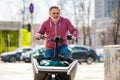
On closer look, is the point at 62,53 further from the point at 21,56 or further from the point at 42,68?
the point at 21,56

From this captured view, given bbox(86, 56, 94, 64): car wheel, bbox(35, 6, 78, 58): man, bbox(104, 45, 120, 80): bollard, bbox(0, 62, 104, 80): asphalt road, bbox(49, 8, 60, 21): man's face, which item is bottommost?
bbox(86, 56, 94, 64): car wheel

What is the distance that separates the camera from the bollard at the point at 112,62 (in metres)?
10.1

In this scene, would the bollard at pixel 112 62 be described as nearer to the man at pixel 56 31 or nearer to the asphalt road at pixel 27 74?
the man at pixel 56 31

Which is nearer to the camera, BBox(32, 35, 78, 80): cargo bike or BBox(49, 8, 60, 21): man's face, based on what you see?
BBox(32, 35, 78, 80): cargo bike

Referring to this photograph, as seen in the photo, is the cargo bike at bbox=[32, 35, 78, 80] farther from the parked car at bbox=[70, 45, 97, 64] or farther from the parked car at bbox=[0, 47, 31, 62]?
the parked car at bbox=[0, 47, 31, 62]

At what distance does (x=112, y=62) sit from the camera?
10.4 meters

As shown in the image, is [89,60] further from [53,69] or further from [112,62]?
[53,69]

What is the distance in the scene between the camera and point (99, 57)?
3612 cm

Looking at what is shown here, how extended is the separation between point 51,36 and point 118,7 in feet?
145

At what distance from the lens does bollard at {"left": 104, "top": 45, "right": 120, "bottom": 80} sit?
10133 millimetres

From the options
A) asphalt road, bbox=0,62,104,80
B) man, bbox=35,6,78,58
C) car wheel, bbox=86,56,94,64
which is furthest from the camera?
car wheel, bbox=86,56,94,64

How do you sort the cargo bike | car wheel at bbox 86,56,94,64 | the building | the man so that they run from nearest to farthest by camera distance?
the cargo bike → the man → car wheel at bbox 86,56,94,64 → the building

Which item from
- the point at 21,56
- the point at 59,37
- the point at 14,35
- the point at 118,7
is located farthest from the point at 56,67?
the point at 118,7

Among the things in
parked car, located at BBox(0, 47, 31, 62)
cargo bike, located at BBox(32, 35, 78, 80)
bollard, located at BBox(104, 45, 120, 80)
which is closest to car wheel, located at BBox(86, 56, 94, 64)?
parked car, located at BBox(0, 47, 31, 62)
